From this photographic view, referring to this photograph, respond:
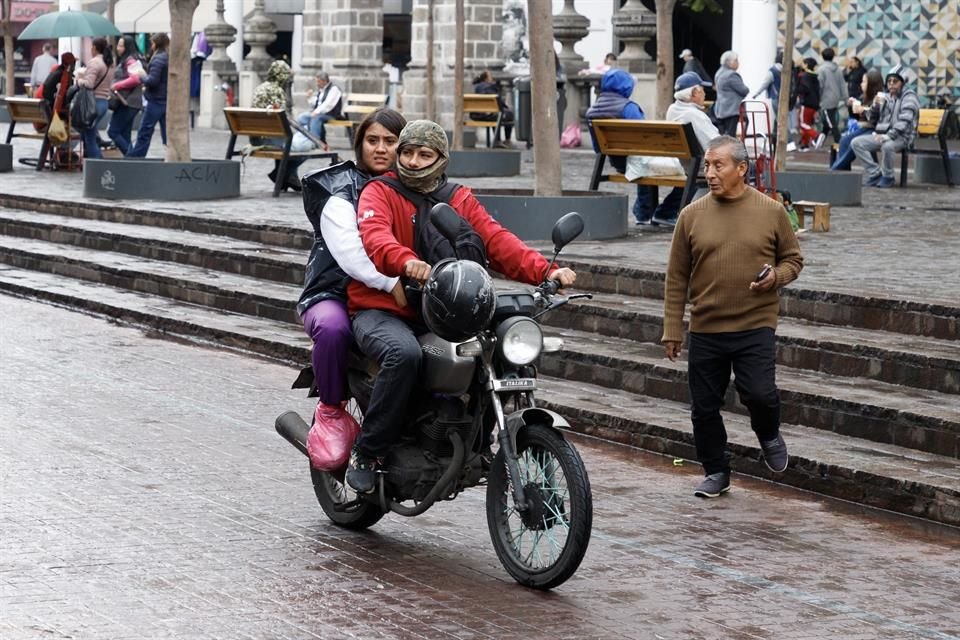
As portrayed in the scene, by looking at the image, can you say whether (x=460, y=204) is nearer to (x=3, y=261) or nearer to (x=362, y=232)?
(x=362, y=232)

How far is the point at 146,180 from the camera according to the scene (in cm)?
1964

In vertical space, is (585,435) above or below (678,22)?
below

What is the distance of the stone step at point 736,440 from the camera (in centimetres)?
791

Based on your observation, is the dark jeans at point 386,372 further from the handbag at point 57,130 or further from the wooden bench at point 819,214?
the handbag at point 57,130

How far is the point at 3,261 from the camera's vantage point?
57.1 ft

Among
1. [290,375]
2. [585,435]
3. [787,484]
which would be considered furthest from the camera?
[290,375]

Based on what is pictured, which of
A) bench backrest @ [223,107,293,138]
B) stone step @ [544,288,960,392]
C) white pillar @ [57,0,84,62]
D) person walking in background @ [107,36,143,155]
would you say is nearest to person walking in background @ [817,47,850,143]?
person walking in background @ [107,36,143,155]

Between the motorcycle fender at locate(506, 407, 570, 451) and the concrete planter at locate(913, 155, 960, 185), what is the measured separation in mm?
16510

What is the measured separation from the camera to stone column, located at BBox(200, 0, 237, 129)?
41844 mm

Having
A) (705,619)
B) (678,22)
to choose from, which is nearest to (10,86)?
(678,22)

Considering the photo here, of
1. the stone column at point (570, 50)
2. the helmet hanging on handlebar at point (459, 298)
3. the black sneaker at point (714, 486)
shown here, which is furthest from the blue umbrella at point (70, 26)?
the helmet hanging on handlebar at point (459, 298)

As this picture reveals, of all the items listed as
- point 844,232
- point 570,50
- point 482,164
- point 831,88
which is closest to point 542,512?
point 844,232

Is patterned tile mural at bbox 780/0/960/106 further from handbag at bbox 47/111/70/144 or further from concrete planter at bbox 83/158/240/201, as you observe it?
concrete planter at bbox 83/158/240/201

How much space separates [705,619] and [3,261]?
12.6 meters
